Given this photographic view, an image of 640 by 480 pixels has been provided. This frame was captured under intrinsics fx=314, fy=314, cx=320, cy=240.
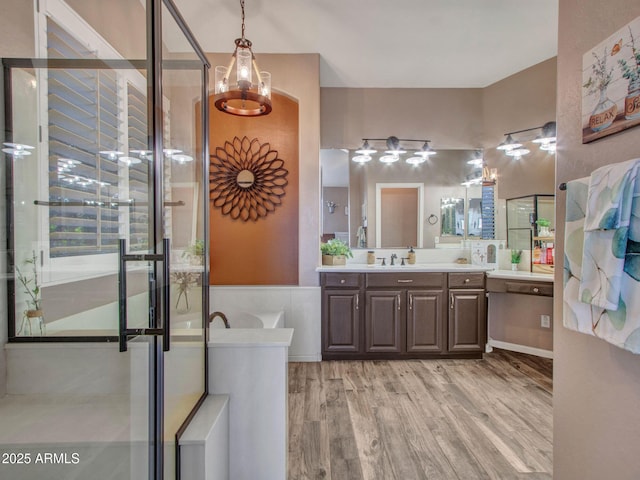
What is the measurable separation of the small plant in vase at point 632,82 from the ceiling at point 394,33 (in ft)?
5.75

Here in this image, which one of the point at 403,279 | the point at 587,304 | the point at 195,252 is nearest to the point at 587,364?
the point at 587,304

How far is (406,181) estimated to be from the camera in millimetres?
3766

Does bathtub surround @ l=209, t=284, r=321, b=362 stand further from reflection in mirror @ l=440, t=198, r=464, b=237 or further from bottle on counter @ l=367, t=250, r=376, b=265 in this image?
reflection in mirror @ l=440, t=198, r=464, b=237

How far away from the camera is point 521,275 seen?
3133 mm

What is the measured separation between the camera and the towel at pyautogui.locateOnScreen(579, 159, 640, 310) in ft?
3.40

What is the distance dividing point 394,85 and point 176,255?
3348 millimetres

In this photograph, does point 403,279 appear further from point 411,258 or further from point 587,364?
point 587,364

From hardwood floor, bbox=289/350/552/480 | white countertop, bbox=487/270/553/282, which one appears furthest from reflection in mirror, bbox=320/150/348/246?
white countertop, bbox=487/270/553/282

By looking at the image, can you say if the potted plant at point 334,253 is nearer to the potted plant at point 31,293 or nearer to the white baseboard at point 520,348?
the white baseboard at point 520,348

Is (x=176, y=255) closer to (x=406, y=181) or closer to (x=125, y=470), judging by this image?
(x=125, y=470)

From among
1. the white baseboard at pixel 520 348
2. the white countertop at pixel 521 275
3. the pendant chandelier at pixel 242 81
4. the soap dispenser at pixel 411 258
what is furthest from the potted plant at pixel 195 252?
the white baseboard at pixel 520 348

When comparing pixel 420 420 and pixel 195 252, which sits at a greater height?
pixel 195 252

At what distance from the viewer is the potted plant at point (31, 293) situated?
0.95 metres

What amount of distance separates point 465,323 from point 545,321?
79 centimetres
